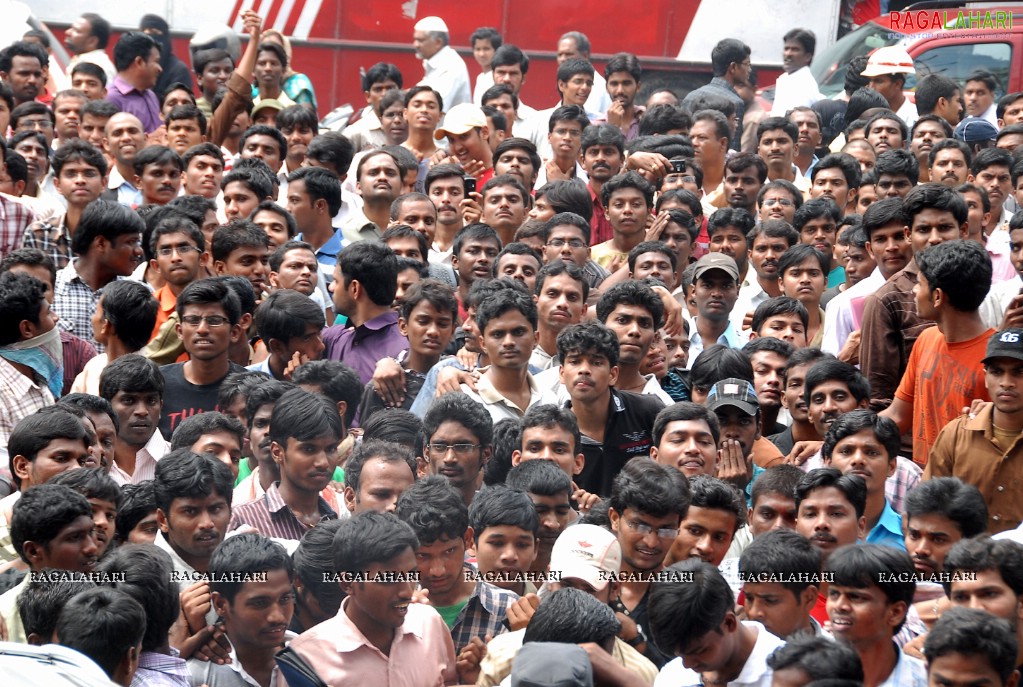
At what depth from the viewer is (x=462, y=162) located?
10.8m

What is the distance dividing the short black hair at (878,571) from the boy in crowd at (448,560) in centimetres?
110

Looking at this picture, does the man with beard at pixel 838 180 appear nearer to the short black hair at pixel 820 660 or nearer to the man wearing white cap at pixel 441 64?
the man wearing white cap at pixel 441 64

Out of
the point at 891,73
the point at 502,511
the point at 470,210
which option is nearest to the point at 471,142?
the point at 470,210

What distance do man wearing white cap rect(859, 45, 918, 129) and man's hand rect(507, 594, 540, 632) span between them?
8084 mm

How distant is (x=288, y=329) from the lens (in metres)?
7.34

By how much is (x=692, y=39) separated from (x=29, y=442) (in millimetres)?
10609

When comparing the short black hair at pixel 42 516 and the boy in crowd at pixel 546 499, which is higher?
the short black hair at pixel 42 516

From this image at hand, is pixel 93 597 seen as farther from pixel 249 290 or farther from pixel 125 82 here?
pixel 125 82

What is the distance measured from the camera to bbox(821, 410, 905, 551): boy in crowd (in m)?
6.30

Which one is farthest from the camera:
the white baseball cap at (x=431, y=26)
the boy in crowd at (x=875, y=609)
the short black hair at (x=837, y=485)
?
the white baseball cap at (x=431, y=26)

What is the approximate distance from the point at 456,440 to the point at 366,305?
4.75 ft

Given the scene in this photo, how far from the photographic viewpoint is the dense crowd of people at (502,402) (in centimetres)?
504

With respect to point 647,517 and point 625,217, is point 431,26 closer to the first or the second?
point 625,217

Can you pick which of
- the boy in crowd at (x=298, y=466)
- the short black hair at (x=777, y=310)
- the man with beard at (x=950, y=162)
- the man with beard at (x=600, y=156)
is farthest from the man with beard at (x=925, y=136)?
the boy in crowd at (x=298, y=466)
